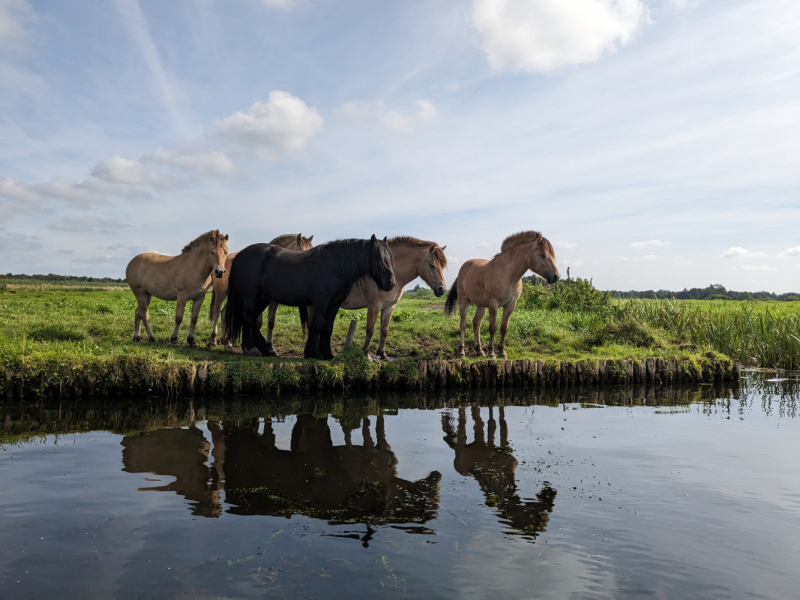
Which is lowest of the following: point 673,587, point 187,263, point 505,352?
point 673,587

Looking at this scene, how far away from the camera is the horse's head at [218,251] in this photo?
9328mm

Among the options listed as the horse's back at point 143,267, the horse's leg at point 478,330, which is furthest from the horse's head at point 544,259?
the horse's back at point 143,267

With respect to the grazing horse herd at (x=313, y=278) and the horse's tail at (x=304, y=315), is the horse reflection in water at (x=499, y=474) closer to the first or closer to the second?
the grazing horse herd at (x=313, y=278)

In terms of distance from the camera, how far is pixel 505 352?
36.7 feet

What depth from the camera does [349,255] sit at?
29.5 ft

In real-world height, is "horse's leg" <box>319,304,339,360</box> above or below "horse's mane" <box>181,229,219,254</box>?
below

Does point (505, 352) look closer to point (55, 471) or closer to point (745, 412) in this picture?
point (745, 412)

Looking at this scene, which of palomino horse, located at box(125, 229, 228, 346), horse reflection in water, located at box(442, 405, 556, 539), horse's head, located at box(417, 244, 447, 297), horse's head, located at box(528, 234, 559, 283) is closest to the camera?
horse reflection in water, located at box(442, 405, 556, 539)

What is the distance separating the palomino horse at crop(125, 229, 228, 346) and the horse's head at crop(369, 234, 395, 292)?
109 inches

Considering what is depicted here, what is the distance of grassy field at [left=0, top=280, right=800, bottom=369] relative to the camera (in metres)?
9.71

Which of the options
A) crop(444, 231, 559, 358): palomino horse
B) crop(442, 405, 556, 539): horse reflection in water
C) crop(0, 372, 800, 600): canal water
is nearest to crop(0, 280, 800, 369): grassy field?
crop(444, 231, 559, 358): palomino horse

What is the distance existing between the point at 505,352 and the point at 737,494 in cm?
665

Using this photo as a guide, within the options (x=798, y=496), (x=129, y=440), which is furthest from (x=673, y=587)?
(x=129, y=440)

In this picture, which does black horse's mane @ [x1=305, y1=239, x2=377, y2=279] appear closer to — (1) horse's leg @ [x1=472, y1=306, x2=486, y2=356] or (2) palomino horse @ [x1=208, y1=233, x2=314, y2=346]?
(2) palomino horse @ [x1=208, y1=233, x2=314, y2=346]
